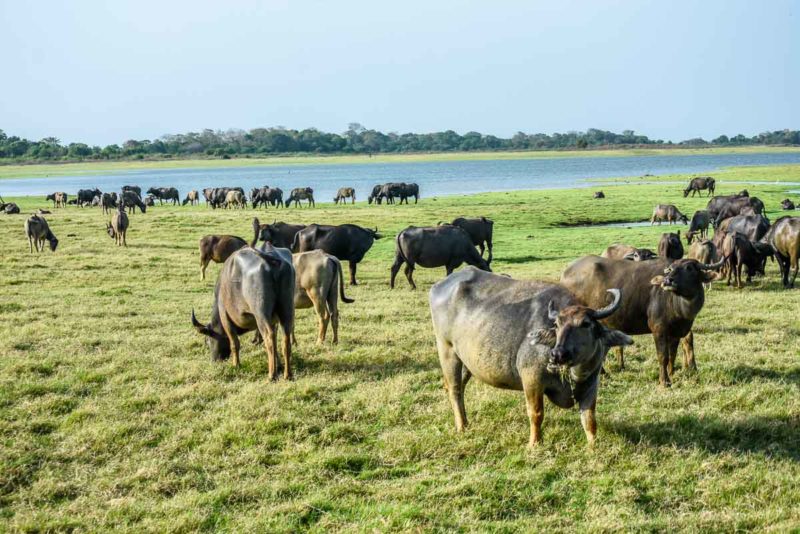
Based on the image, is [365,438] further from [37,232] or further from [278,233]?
[37,232]

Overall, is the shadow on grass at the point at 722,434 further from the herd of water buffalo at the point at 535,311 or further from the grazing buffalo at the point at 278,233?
the grazing buffalo at the point at 278,233

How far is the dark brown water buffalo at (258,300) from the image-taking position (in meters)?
9.14

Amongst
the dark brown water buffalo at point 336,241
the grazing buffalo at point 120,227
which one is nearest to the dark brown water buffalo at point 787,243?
the dark brown water buffalo at point 336,241

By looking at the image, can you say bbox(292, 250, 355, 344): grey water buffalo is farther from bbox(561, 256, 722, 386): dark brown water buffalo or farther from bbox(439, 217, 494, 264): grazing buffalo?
bbox(439, 217, 494, 264): grazing buffalo

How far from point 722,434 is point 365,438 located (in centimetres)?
348

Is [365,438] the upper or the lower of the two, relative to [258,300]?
lower

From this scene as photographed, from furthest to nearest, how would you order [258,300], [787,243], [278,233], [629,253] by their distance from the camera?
1. [278,233]
2. [787,243]
3. [629,253]
4. [258,300]

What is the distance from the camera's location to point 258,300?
9141mm

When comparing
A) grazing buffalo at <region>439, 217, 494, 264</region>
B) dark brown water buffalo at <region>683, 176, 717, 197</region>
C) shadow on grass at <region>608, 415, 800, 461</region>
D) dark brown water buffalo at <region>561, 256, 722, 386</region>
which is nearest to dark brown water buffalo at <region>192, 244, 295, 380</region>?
dark brown water buffalo at <region>561, 256, 722, 386</region>

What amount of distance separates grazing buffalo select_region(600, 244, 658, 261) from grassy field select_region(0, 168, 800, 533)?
4.92 ft

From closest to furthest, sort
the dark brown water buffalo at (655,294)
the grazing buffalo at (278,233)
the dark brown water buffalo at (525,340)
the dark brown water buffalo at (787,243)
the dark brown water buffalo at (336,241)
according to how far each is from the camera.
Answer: the dark brown water buffalo at (525,340)
the dark brown water buffalo at (655,294)
the dark brown water buffalo at (787,243)
the dark brown water buffalo at (336,241)
the grazing buffalo at (278,233)

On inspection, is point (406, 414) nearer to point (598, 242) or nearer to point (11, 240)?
point (598, 242)

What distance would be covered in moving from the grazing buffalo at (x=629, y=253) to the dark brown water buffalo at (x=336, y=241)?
6.10m

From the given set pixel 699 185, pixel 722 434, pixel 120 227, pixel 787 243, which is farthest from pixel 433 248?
pixel 699 185
